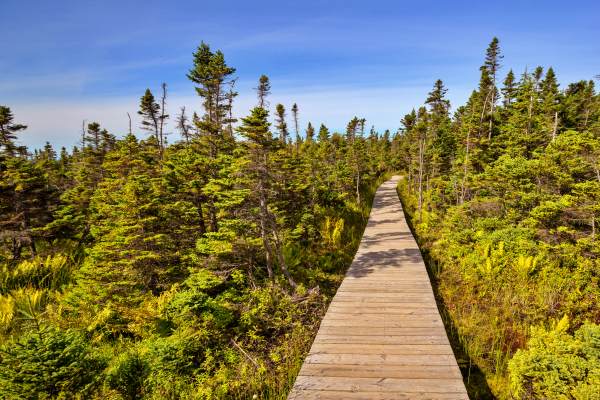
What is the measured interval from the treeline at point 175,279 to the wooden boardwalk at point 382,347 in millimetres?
1001

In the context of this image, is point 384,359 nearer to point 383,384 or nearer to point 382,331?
point 383,384

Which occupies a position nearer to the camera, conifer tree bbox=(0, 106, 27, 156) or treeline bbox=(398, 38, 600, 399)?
treeline bbox=(398, 38, 600, 399)

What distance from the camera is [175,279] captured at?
406 inches

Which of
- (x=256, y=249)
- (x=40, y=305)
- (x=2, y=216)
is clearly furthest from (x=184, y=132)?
(x=256, y=249)

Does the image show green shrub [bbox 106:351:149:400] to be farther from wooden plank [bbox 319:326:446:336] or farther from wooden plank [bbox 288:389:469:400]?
wooden plank [bbox 319:326:446:336]

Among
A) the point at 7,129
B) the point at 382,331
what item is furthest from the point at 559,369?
the point at 7,129

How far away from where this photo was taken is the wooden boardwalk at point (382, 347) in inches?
173

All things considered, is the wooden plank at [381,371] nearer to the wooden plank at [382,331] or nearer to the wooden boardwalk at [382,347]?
the wooden boardwalk at [382,347]

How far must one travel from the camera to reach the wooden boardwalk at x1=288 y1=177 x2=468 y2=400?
4406mm

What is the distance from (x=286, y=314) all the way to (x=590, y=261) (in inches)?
324

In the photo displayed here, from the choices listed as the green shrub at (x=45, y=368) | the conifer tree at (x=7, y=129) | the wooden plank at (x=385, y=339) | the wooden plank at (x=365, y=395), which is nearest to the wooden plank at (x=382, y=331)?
the wooden plank at (x=385, y=339)

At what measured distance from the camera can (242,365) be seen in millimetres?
6508

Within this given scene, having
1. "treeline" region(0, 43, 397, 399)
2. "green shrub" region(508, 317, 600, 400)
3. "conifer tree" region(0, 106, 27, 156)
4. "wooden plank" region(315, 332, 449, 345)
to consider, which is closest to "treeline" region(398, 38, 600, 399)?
"green shrub" region(508, 317, 600, 400)

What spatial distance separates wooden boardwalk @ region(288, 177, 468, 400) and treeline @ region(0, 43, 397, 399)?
1001 mm
